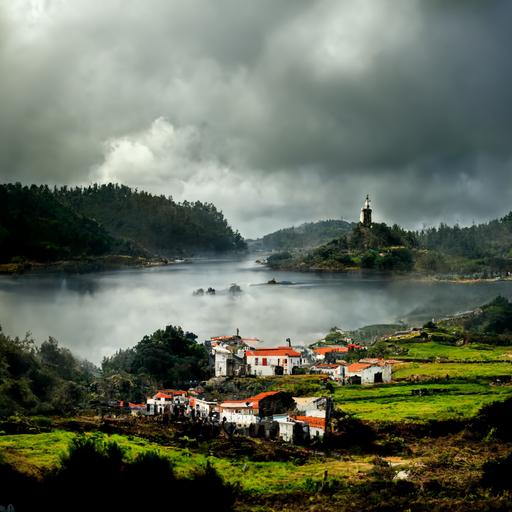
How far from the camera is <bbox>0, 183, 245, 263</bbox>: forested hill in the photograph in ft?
233

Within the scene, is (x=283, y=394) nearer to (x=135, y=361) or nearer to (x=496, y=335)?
(x=135, y=361)

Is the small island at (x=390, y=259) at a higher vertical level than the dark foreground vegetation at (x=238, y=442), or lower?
higher

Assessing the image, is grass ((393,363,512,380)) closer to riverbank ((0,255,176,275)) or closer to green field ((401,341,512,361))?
green field ((401,341,512,361))

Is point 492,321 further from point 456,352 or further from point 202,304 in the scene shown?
point 202,304

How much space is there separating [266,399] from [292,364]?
49.2 feet

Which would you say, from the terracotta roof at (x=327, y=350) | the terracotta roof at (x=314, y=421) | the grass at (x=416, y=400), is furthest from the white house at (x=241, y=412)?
the terracotta roof at (x=327, y=350)

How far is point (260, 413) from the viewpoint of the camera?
3953cm

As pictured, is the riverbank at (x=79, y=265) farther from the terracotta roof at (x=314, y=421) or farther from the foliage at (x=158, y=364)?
the terracotta roof at (x=314, y=421)

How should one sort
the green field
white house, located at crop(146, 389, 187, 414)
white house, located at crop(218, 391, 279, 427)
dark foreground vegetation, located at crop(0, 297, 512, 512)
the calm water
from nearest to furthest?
dark foreground vegetation, located at crop(0, 297, 512, 512)
white house, located at crop(218, 391, 279, 427)
white house, located at crop(146, 389, 187, 414)
the green field
the calm water

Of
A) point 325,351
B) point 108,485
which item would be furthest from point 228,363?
point 108,485

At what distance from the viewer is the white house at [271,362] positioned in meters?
54.9

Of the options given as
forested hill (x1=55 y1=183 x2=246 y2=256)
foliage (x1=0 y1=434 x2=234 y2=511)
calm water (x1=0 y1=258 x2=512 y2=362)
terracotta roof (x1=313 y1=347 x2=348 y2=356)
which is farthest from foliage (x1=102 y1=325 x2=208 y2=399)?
forested hill (x1=55 y1=183 x2=246 y2=256)

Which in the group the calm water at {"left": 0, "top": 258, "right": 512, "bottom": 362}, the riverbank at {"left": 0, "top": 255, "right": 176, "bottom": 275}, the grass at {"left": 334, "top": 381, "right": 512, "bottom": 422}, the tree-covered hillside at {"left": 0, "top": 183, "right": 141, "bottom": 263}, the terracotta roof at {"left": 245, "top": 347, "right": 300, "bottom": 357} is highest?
the tree-covered hillside at {"left": 0, "top": 183, "right": 141, "bottom": 263}

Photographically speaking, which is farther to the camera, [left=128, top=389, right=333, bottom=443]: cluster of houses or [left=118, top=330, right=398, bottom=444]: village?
[left=118, top=330, right=398, bottom=444]: village
